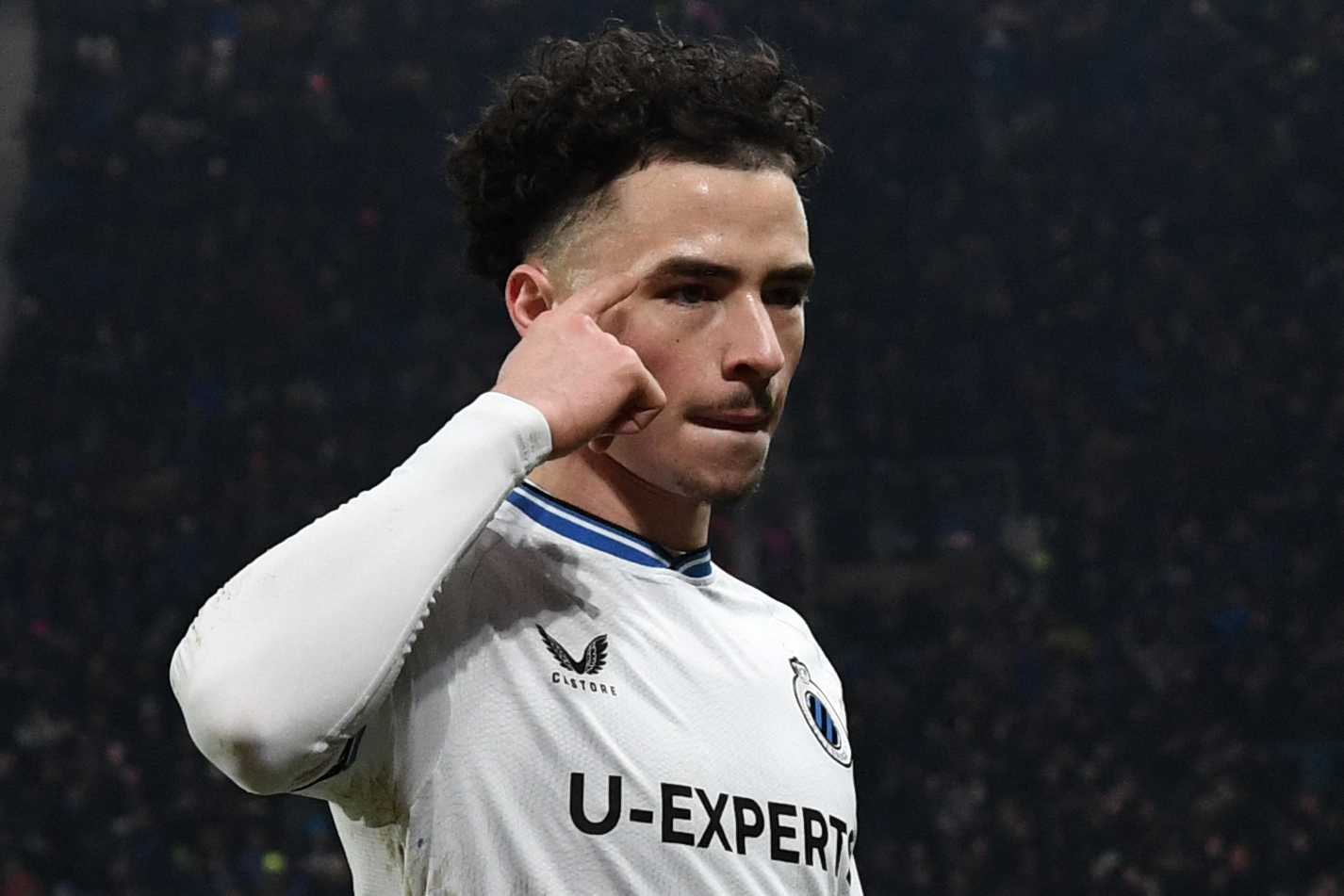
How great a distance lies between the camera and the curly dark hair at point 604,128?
5.52 feet

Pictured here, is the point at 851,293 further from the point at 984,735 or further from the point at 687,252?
the point at 687,252

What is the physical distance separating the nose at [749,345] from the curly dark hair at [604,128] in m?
0.17

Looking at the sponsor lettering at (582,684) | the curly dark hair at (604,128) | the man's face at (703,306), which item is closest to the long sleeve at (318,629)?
the sponsor lettering at (582,684)

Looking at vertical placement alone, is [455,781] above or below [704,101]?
below

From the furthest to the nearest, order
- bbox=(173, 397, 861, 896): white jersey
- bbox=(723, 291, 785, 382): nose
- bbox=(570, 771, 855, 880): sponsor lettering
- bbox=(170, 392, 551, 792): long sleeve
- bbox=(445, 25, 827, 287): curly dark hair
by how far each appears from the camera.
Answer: bbox=(445, 25, 827, 287): curly dark hair → bbox=(723, 291, 785, 382): nose → bbox=(570, 771, 855, 880): sponsor lettering → bbox=(173, 397, 861, 896): white jersey → bbox=(170, 392, 551, 792): long sleeve

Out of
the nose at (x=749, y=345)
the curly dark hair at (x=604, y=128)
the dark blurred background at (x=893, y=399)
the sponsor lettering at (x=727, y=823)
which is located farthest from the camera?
the dark blurred background at (x=893, y=399)

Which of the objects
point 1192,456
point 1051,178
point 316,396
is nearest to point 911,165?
point 1051,178

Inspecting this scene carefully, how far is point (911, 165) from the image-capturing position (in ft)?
39.6

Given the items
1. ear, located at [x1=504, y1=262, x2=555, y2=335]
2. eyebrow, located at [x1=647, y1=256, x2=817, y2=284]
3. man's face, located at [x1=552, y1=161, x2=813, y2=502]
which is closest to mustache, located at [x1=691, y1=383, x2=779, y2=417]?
man's face, located at [x1=552, y1=161, x2=813, y2=502]

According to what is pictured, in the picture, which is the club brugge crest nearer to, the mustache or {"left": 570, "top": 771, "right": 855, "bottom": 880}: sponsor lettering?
{"left": 570, "top": 771, "right": 855, "bottom": 880}: sponsor lettering

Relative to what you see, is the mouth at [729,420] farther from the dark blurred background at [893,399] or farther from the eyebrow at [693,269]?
the dark blurred background at [893,399]

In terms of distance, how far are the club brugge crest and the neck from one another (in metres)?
0.23

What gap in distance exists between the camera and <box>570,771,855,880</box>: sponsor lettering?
4.71 ft

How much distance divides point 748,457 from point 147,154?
35.0 ft
